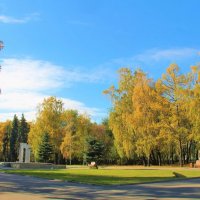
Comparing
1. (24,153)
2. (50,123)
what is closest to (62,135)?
(50,123)

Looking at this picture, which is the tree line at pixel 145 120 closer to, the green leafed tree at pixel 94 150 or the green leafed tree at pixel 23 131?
→ the green leafed tree at pixel 94 150

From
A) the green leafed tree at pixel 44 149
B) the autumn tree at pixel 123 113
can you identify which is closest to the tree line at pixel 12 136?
the green leafed tree at pixel 44 149

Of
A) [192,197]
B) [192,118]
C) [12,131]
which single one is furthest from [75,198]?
[12,131]

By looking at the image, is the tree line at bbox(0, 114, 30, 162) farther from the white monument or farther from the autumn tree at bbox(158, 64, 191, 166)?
the autumn tree at bbox(158, 64, 191, 166)

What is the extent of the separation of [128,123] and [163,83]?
772cm

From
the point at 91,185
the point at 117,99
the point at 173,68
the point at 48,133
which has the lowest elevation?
the point at 91,185

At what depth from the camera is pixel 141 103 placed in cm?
5016

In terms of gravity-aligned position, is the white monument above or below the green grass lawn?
above

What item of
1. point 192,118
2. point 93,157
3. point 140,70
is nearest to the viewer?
point 192,118

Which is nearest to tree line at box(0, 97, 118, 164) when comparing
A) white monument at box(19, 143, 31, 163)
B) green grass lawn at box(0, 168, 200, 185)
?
white monument at box(19, 143, 31, 163)

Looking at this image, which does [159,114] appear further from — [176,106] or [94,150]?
[94,150]

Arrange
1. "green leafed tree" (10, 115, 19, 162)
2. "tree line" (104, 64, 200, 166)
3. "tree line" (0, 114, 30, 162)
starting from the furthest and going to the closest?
"tree line" (0, 114, 30, 162)
"green leafed tree" (10, 115, 19, 162)
"tree line" (104, 64, 200, 166)

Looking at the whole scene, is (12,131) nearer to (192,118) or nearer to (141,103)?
(141,103)

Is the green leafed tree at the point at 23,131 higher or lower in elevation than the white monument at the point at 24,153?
higher
